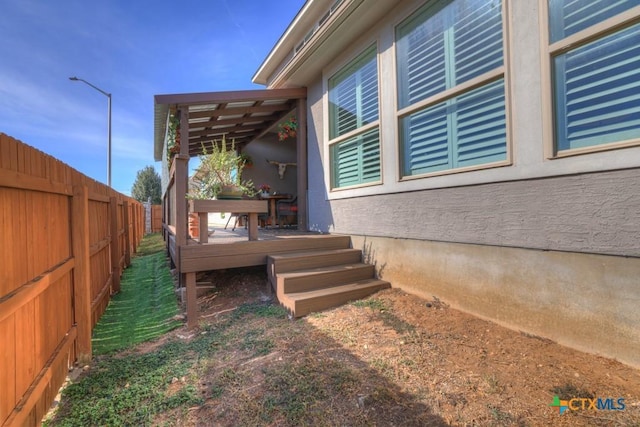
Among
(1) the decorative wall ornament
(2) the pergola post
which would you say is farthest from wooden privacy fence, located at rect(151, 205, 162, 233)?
(2) the pergola post

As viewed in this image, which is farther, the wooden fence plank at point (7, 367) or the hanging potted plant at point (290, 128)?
the hanging potted plant at point (290, 128)

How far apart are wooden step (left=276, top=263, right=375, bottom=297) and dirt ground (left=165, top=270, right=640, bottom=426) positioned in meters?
0.52

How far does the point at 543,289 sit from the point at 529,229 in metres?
0.49

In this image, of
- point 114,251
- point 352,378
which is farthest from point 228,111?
point 352,378

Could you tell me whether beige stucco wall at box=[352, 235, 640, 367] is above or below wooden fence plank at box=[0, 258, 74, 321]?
below

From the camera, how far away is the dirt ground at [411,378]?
5.51 ft

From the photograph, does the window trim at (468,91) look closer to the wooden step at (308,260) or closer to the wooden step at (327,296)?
the wooden step at (308,260)

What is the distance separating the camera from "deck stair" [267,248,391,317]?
10.5 ft

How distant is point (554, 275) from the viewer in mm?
2264

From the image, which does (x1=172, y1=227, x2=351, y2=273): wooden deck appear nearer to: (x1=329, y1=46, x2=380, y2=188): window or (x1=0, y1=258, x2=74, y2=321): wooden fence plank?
(x1=329, y1=46, x2=380, y2=188): window

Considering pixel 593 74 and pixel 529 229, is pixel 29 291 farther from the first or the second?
pixel 593 74

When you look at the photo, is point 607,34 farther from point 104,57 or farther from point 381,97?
point 104,57

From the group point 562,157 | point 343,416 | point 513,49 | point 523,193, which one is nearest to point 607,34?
point 513,49

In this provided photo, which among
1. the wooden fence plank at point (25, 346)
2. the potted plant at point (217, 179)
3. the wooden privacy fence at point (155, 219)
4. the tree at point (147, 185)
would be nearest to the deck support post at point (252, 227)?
the potted plant at point (217, 179)
